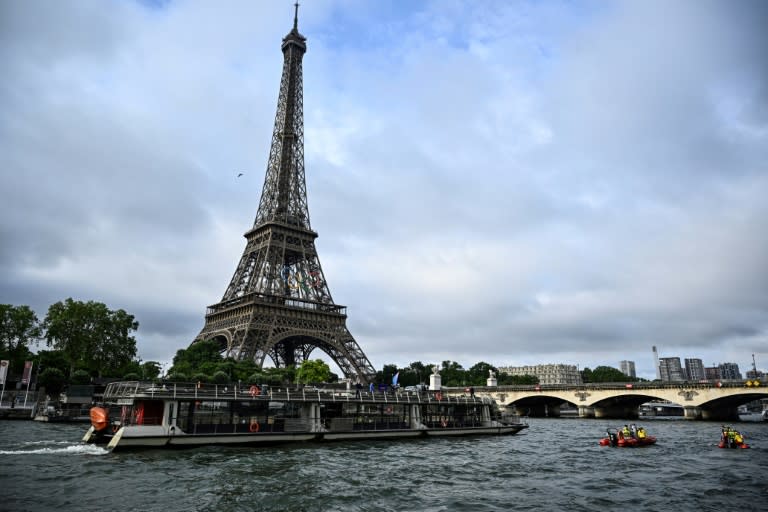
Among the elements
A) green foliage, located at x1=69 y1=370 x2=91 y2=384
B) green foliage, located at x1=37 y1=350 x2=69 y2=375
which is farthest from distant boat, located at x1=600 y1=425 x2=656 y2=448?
green foliage, located at x1=37 y1=350 x2=69 y2=375

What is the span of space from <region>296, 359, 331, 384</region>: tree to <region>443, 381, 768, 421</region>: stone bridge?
26.5 metres

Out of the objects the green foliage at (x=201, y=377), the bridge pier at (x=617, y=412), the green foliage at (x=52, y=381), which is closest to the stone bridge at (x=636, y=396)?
the bridge pier at (x=617, y=412)

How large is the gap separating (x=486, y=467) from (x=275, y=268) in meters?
66.7

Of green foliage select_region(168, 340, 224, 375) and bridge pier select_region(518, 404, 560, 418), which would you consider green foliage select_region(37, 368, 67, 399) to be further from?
bridge pier select_region(518, 404, 560, 418)

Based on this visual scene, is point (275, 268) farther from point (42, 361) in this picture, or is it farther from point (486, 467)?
point (486, 467)

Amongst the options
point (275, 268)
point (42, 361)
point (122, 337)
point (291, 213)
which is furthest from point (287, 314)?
point (42, 361)

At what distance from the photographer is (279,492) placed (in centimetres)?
2444

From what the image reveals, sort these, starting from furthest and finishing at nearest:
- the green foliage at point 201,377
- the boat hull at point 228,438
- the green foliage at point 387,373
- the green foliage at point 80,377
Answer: the green foliage at point 387,373 < the green foliage at point 80,377 < the green foliage at point 201,377 < the boat hull at point 228,438

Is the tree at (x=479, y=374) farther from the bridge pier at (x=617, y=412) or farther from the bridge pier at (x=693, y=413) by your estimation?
the bridge pier at (x=693, y=413)

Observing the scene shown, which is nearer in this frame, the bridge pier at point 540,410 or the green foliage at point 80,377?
the green foliage at point 80,377

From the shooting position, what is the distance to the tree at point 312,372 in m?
82.8

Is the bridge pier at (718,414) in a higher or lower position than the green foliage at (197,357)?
lower

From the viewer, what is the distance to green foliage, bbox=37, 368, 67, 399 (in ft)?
259

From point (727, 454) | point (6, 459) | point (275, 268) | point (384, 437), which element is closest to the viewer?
point (6, 459)
